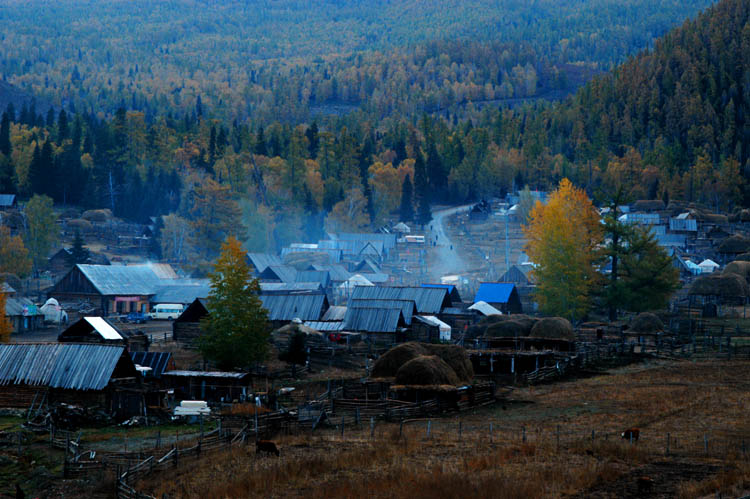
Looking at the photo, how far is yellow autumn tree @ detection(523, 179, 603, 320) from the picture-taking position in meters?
74.6

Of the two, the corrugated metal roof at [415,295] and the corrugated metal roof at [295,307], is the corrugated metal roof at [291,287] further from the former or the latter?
the corrugated metal roof at [295,307]

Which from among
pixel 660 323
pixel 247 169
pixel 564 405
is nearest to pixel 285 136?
pixel 247 169

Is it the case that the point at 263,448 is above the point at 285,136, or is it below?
below

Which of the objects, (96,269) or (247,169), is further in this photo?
(247,169)

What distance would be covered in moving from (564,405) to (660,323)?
27.7m

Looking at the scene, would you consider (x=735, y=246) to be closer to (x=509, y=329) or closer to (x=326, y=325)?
(x=509, y=329)

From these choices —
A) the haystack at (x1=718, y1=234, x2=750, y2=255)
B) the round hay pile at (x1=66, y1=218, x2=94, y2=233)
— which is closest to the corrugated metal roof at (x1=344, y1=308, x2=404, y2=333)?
the haystack at (x1=718, y1=234, x2=750, y2=255)

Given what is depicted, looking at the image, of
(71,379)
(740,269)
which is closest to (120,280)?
(71,379)

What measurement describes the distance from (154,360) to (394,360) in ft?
37.6

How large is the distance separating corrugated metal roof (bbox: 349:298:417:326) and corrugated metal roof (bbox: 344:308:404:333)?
0.91 metres

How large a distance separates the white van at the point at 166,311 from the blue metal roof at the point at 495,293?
2504cm

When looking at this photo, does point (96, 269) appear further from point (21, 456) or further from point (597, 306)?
point (21, 456)

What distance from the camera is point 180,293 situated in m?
82.1

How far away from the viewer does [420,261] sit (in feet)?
401
